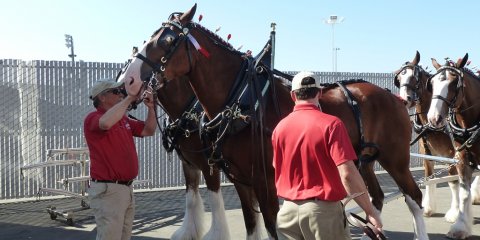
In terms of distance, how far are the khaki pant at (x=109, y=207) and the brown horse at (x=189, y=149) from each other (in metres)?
1.13

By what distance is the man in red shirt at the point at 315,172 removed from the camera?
2.52m

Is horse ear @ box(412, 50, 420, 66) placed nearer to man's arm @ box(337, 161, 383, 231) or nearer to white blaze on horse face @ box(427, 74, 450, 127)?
white blaze on horse face @ box(427, 74, 450, 127)

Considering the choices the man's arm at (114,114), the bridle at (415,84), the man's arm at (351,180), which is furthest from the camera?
the bridle at (415,84)

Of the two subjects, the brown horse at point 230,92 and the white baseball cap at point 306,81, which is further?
the brown horse at point 230,92

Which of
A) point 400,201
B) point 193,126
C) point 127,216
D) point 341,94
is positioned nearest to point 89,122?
point 127,216

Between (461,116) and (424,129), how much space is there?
2.79 ft

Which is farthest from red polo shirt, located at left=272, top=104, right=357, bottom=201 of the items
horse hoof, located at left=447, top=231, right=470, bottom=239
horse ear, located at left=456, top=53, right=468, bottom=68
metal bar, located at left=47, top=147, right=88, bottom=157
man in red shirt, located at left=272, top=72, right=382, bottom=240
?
metal bar, located at left=47, top=147, right=88, bottom=157

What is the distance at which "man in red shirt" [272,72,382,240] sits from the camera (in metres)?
2.52

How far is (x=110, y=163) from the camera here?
3572mm

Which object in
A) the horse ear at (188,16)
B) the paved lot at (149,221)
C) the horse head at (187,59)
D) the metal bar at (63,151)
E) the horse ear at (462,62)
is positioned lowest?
the paved lot at (149,221)

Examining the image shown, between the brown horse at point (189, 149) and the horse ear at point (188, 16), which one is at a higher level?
the horse ear at point (188, 16)

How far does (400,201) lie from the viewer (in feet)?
27.1

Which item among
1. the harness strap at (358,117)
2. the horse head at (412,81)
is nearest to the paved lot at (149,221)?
the horse head at (412,81)

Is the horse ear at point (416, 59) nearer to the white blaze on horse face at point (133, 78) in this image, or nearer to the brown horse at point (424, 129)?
the brown horse at point (424, 129)
